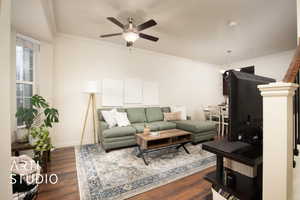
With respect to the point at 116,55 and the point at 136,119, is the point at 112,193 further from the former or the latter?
the point at 116,55

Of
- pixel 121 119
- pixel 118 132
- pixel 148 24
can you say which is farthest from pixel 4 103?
pixel 121 119

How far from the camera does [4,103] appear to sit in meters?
1.02

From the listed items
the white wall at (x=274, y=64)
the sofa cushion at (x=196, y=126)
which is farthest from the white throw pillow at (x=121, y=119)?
the white wall at (x=274, y=64)

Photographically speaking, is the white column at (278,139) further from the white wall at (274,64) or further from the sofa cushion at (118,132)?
the white wall at (274,64)

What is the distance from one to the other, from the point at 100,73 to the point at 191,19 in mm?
2526

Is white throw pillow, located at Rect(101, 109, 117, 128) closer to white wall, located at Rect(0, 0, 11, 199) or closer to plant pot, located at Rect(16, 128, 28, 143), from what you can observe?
plant pot, located at Rect(16, 128, 28, 143)

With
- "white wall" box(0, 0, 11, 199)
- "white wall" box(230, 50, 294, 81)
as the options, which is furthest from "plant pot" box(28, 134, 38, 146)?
"white wall" box(230, 50, 294, 81)

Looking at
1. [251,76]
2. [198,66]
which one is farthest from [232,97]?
[198,66]

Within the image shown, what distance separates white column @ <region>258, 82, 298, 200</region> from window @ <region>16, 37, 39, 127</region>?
342 cm

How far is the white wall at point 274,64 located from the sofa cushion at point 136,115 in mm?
4490

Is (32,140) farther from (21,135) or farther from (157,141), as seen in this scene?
(157,141)

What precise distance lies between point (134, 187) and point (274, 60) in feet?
18.6

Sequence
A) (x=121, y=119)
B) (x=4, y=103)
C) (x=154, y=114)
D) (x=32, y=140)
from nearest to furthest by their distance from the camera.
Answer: (x=4, y=103)
(x=32, y=140)
(x=121, y=119)
(x=154, y=114)

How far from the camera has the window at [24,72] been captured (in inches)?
98.8
